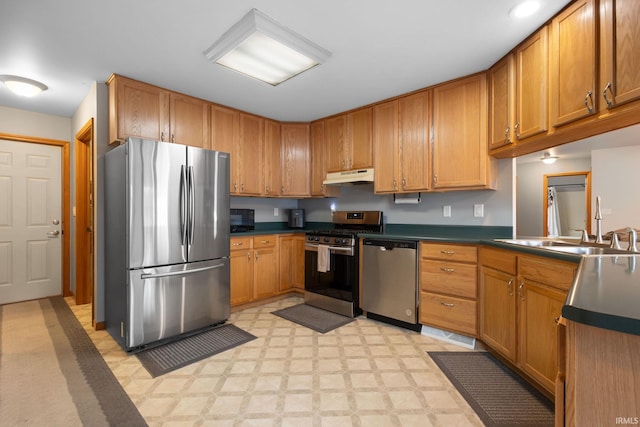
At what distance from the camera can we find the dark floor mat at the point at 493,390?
5.44ft

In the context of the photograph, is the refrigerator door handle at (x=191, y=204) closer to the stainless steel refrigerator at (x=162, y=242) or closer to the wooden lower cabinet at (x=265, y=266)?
the stainless steel refrigerator at (x=162, y=242)

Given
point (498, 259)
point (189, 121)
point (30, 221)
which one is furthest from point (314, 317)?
point (30, 221)

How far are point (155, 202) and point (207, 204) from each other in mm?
461

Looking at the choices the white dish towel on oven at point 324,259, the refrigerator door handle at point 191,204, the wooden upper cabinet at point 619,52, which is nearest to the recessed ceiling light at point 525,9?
the wooden upper cabinet at point 619,52

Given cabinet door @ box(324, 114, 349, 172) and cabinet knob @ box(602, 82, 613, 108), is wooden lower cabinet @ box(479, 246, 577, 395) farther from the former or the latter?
cabinet door @ box(324, 114, 349, 172)

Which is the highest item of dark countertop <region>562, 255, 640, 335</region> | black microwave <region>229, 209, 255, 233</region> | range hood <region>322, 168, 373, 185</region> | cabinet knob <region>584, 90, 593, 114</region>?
cabinet knob <region>584, 90, 593, 114</region>

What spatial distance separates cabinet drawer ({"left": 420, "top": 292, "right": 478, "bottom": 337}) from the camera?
2.53 meters

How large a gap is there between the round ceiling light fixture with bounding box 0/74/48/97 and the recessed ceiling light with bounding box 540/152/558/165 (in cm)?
476

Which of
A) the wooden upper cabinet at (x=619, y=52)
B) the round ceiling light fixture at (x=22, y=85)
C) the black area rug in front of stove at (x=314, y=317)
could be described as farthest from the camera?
the black area rug in front of stove at (x=314, y=317)

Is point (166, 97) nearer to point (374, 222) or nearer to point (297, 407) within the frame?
point (374, 222)

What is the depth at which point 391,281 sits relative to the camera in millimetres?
2984

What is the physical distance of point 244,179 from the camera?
12.3ft

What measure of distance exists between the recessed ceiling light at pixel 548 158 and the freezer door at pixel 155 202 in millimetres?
3143

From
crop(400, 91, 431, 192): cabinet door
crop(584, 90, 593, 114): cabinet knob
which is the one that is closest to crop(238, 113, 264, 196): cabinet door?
crop(400, 91, 431, 192): cabinet door
